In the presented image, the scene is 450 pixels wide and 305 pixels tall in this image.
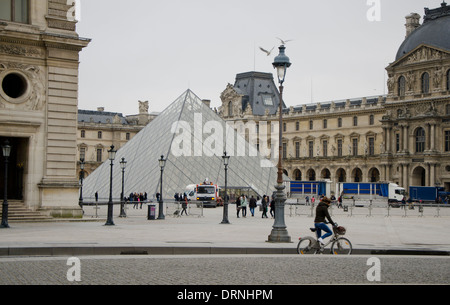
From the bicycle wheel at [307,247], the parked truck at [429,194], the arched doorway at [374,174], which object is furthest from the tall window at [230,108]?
the bicycle wheel at [307,247]

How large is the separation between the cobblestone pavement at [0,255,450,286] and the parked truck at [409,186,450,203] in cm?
4795

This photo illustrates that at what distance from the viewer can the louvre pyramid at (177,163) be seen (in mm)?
Answer: 46719

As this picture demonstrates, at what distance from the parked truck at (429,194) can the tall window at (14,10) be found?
4391 cm

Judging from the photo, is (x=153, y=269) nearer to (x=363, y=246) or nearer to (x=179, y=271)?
(x=179, y=271)

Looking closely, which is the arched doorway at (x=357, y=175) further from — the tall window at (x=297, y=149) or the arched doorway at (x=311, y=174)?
the tall window at (x=297, y=149)

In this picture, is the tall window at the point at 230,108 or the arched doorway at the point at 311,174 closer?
the arched doorway at the point at 311,174

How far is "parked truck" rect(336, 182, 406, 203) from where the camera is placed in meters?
58.6

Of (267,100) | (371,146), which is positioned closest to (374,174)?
(371,146)

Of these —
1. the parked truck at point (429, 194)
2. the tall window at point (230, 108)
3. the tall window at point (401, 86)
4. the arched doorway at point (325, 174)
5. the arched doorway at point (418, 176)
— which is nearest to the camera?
the parked truck at point (429, 194)

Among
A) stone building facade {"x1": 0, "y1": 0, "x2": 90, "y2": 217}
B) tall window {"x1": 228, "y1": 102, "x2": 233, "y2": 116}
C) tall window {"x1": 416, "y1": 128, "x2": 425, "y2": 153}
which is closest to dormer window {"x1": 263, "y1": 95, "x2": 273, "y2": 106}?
tall window {"x1": 228, "y1": 102, "x2": 233, "y2": 116}

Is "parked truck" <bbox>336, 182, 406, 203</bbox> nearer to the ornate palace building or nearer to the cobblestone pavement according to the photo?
the ornate palace building

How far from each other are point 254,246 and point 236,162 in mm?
35357

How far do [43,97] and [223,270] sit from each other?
→ 47.0 ft

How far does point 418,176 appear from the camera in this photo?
68938 mm
